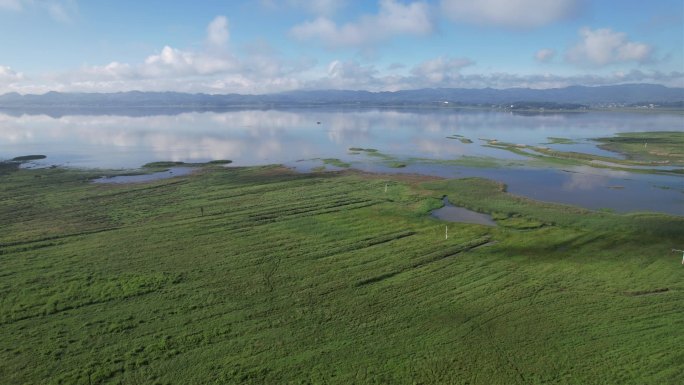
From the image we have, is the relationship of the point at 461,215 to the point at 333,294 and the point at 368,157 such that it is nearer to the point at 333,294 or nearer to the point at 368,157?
the point at 333,294

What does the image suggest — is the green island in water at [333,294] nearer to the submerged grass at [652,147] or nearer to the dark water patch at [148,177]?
the dark water patch at [148,177]

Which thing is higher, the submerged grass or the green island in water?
the submerged grass

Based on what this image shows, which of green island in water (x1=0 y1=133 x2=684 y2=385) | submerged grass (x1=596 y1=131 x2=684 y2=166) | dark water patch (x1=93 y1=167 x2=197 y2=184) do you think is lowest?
green island in water (x1=0 y1=133 x2=684 y2=385)

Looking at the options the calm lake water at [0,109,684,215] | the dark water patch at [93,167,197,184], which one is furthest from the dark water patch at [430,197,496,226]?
the dark water patch at [93,167,197,184]

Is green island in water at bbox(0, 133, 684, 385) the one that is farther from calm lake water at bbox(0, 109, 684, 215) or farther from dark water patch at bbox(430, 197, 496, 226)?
calm lake water at bbox(0, 109, 684, 215)

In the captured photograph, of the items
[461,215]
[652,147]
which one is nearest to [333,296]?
[461,215]

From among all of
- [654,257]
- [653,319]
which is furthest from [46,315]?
[654,257]

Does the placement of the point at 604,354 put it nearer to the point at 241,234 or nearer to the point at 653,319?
the point at 653,319
